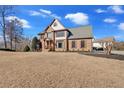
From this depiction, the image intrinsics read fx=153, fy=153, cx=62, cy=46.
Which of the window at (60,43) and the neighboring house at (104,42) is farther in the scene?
the neighboring house at (104,42)

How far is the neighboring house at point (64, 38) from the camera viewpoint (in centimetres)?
2031

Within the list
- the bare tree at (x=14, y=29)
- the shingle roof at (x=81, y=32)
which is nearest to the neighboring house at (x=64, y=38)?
the shingle roof at (x=81, y=32)

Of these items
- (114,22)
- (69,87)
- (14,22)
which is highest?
(14,22)

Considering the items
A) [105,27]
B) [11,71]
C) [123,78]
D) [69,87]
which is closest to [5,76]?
[11,71]

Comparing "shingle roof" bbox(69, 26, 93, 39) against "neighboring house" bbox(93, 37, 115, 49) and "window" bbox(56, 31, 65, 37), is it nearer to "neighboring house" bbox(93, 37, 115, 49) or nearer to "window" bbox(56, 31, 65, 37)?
"window" bbox(56, 31, 65, 37)

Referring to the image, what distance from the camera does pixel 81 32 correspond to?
21.1m


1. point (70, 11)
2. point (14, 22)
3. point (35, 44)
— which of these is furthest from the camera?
point (35, 44)

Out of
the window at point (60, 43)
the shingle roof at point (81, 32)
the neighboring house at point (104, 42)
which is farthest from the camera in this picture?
the neighboring house at point (104, 42)

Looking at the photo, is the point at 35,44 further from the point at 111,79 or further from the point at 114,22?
the point at 111,79

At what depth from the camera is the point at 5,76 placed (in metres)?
5.48

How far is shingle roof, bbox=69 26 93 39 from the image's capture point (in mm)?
20281

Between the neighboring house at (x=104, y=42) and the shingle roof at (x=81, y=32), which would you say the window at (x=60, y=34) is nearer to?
the shingle roof at (x=81, y=32)

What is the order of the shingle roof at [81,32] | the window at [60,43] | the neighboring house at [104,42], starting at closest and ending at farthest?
1. the shingle roof at [81,32]
2. the window at [60,43]
3. the neighboring house at [104,42]
